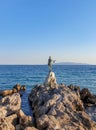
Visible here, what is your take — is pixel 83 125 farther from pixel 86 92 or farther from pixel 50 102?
pixel 86 92

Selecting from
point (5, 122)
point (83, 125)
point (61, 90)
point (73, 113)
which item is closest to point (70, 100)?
point (61, 90)

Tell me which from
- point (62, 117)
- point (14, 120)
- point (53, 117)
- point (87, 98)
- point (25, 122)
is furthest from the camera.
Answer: point (87, 98)

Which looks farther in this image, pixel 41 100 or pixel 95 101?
pixel 95 101

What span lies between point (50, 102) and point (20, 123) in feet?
15.1

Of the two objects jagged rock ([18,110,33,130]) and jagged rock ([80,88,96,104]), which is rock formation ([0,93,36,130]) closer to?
jagged rock ([18,110,33,130])

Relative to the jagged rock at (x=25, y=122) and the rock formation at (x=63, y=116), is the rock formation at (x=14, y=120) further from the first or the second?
the rock formation at (x=63, y=116)

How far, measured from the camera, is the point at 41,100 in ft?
80.6

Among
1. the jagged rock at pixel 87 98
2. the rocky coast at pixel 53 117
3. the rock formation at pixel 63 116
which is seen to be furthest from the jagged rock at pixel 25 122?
the jagged rock at pixel 87 98

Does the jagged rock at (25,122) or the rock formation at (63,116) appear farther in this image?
the jagged rock at (25,122)

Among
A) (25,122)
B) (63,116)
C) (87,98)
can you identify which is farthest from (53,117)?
(87,98)

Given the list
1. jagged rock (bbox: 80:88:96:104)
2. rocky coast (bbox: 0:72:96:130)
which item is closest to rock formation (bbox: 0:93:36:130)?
rocky coast (bbox: 0:72:96:130)

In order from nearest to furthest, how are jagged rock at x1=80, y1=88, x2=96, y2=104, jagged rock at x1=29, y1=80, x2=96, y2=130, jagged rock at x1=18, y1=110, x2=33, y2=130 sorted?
1. jagged rock at x1=29, y1=80, x2=96, y2=130
2. jagged rock at x1=18, y1=110, x2=33, y2=130
3. jagged rock at x1=80, y1=88, x2=96, y2=104

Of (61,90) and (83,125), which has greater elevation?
(61,90)

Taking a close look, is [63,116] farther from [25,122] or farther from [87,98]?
[87,98]
